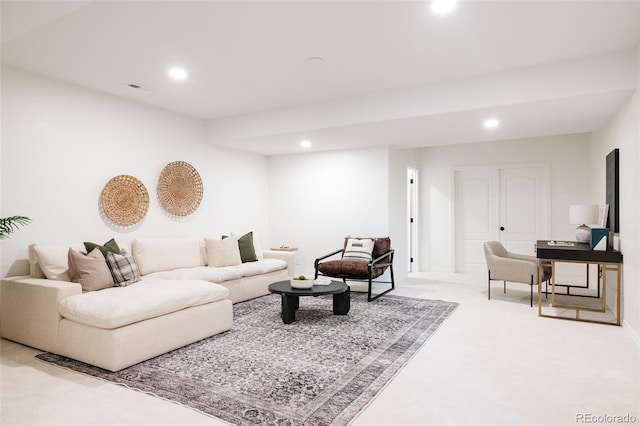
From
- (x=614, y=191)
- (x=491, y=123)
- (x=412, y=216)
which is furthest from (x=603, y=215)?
(x=412, y=216)

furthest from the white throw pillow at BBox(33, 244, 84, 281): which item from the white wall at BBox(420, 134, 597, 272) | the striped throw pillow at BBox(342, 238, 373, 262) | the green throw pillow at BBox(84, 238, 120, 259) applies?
the white wall at BBox(420, 134, 597, 272)

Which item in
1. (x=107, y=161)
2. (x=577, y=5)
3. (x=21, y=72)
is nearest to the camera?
(x=577, y=5)

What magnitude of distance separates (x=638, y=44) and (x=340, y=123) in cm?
289

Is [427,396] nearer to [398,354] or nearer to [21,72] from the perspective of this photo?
[398,354]

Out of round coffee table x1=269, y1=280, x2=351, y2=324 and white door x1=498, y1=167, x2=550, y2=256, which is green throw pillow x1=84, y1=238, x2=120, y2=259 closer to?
round coffee table x1=269, y1=280, x2=351, y2=324

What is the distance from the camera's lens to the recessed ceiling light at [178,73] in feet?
12.8

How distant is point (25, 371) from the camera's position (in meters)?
2.88

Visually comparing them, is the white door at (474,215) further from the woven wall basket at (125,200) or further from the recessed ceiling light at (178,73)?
the woven wall basket at (125,200)

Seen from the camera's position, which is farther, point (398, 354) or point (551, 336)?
point (551, 336)

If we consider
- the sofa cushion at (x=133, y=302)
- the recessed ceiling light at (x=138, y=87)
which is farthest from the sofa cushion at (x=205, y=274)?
the recessed ceiling light at (x=138, y=87)

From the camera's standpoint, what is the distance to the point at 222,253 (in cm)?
523

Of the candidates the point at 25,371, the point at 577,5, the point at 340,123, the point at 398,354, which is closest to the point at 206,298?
the point at 25,371

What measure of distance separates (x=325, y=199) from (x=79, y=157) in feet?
12.1

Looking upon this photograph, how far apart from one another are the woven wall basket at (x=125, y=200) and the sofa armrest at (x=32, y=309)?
123 cm
